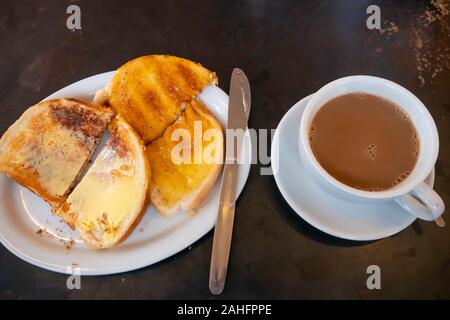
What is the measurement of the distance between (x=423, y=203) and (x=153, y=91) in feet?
2.75

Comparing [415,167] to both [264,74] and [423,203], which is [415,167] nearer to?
[423,203]

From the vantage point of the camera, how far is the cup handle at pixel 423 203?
0.96 metres

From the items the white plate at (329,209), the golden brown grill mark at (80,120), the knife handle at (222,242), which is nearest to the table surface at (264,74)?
the knife handle at (222,242)

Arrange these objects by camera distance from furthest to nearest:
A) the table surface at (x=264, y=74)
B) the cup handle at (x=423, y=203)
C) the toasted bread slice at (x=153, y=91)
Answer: the toasted bread slice at (x=153, y=91), the table surface at (x=264, y=74), the cup handle at (x=423, y=203)

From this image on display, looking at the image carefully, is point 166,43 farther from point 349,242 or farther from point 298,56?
point 349,242

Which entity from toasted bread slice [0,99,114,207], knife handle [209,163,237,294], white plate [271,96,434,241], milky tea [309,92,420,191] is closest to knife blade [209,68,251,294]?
knife handle [209,163,237,294]

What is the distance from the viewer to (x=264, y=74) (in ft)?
4.85

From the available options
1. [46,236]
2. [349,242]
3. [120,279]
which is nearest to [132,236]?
[120,279]

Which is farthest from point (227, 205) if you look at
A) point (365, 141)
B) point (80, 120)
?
point (80, 120)

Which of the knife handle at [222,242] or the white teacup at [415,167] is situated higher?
the white teacup at [415,167]

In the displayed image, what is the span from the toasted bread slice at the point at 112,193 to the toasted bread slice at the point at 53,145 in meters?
0.04

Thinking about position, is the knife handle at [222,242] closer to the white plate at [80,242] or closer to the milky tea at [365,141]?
the white plate at [80,242]

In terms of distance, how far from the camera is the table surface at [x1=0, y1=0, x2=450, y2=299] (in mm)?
1197

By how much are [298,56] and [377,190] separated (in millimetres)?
677
